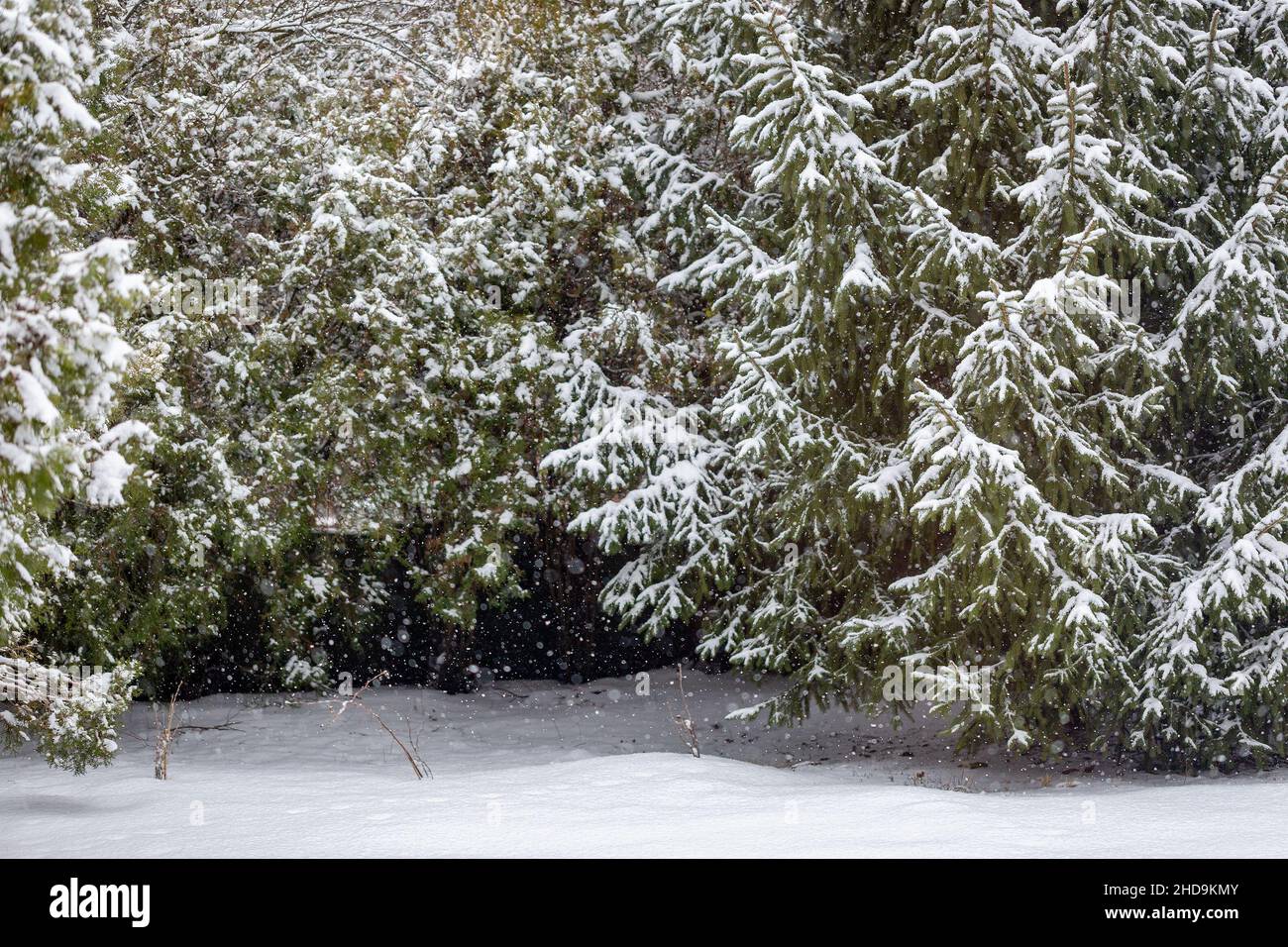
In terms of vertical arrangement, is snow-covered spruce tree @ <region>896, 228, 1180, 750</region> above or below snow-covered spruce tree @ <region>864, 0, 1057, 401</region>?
below

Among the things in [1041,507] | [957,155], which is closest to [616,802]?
[1041,507]

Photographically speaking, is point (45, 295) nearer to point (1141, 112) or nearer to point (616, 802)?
point (616, 802)

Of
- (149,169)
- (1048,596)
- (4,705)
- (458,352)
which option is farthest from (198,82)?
(1048,596)

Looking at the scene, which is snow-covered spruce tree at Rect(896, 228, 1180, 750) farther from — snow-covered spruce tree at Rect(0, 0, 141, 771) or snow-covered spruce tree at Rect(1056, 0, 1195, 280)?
snow-covered spruce tree at Rect(0, 0, 141, 771)

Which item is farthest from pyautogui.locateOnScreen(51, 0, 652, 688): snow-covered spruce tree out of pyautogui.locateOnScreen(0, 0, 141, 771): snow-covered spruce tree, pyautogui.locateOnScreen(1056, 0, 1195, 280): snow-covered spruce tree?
pyautogui.locateOnScreen(0, 0, 141, 771): snow-covered spruce tree

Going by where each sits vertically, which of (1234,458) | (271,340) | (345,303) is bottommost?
(1234,458)

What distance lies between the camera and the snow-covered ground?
5.26 metres

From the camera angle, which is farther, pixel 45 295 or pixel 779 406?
pixel 779 406

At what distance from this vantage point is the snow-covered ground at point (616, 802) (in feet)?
17.3

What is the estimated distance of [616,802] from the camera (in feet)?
21.4

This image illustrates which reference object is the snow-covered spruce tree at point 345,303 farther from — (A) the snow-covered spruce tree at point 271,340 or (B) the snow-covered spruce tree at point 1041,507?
(B) the snow-covered spruce tree at point 1041,507

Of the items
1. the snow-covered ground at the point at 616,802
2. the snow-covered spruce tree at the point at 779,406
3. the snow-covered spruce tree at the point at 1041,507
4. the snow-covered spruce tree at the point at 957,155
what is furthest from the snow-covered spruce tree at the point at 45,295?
the snow-covered spruce tree at the point at 957,155

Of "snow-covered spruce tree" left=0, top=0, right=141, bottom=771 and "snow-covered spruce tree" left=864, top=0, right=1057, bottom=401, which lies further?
"snow-covered spruce tree" left=864, top=0, right=1057, bottom=401

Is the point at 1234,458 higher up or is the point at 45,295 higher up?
the point at 45,295
